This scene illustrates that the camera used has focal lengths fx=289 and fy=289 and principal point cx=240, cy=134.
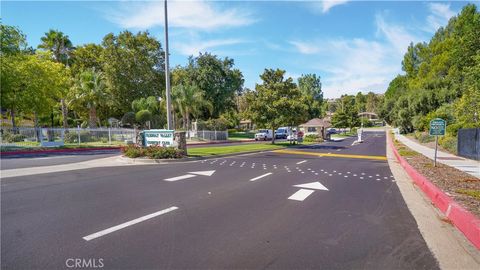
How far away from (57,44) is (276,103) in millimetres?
34629

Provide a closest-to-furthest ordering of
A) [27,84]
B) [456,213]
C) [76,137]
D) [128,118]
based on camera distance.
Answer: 1. [456,213]
2. [27,84]
3. [76,137]
4. [128,118]

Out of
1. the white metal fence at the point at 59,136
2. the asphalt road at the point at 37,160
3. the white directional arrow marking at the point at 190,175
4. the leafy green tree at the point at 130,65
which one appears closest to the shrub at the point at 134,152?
the asphalt road at the point at 37,160

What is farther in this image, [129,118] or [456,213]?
[129,118]

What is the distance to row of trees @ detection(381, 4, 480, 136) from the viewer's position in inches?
858

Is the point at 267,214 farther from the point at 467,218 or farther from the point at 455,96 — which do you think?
the point at 455,96

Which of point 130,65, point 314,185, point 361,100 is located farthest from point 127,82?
point 361,100

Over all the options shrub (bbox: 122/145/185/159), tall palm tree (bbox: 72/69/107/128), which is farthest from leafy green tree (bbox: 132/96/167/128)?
shrub (bbox: 122/145/185/159)

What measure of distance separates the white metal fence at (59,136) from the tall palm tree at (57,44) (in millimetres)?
21325

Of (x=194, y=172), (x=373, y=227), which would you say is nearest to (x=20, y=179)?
(x=194, y=172)

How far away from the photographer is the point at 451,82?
4572cm

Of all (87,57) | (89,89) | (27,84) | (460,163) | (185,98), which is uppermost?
(87,57)

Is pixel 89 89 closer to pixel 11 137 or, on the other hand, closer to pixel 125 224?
pixel 11 137

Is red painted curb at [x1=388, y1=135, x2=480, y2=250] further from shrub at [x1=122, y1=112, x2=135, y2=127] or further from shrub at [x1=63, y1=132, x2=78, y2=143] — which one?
shrub at [x1=122, y1=112, x2=135, y2=127]

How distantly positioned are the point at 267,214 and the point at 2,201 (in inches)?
240
